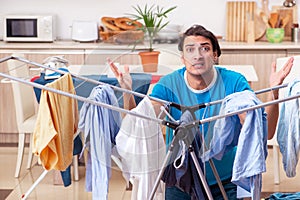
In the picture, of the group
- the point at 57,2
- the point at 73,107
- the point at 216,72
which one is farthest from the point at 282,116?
the point at 57,2

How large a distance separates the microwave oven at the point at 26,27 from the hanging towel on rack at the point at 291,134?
3637mm

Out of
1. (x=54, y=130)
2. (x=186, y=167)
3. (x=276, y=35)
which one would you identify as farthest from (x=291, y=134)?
(x=276, y=35)

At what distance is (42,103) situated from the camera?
8.43 feet

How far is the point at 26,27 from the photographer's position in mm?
5855

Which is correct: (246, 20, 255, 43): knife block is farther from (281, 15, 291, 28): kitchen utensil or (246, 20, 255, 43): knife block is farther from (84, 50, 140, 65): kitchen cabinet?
(84, 50, 140, 65): kitchen cabinet

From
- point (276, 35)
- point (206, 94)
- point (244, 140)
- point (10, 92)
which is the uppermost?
point (276, 35)

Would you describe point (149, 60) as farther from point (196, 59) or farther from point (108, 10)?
point (108, 10)

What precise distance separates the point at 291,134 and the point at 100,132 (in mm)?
671

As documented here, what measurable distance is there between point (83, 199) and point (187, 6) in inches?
89.5

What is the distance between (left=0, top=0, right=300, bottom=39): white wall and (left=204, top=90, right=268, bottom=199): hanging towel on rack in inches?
146

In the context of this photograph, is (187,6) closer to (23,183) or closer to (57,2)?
(57,2)

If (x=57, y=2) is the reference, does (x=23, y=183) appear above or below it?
below

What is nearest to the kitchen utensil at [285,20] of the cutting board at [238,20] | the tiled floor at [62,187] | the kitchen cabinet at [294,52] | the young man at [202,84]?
the cutting board at [238,20]

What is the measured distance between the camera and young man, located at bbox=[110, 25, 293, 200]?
2350 mm
